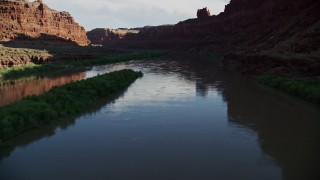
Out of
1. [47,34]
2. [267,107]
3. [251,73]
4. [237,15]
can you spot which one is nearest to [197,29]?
[237,15]

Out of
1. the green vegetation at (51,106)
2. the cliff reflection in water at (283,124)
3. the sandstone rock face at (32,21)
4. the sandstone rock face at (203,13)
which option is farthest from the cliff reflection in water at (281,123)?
the sandstone rock face at (203,13)

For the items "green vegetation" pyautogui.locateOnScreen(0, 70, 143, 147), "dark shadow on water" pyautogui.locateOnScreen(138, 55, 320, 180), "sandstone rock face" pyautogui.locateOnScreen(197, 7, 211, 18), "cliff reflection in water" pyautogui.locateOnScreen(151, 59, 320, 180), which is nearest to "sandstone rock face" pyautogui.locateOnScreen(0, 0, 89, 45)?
"sandstone rock face" pyautogui.locateOnScreen(197, 7, 211, 18)

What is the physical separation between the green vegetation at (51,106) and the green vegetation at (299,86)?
44.3ft

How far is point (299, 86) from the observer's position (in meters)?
28.4

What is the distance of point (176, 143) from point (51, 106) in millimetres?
8398

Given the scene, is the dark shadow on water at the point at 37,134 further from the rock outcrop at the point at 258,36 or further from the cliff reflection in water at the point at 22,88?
the rock outcrop at the point at 258,36

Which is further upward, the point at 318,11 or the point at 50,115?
the point at 318,11

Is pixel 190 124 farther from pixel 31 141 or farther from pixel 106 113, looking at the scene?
pixel 31 141

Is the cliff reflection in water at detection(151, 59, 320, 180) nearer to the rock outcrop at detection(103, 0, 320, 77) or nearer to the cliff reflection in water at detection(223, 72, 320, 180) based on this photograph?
the cliff reflection in water at detection(223, 72, 320, 180)

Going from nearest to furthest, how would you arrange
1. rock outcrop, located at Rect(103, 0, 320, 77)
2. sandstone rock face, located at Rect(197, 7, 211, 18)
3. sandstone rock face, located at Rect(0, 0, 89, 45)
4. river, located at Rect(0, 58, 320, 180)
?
river, located at Rect(0, 58, 320, 180) < rock outcrop, located at Rect(103, 0, 320, 77) < sandstone rock face, located at Rect(0, 0, 89, 45) < sandstone rock face, located at Rect(197, 7, 211, 18)

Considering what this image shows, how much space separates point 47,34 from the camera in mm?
119625

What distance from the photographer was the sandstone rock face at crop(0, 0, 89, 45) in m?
106

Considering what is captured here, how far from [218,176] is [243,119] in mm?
9343

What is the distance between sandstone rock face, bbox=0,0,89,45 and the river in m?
81.8
